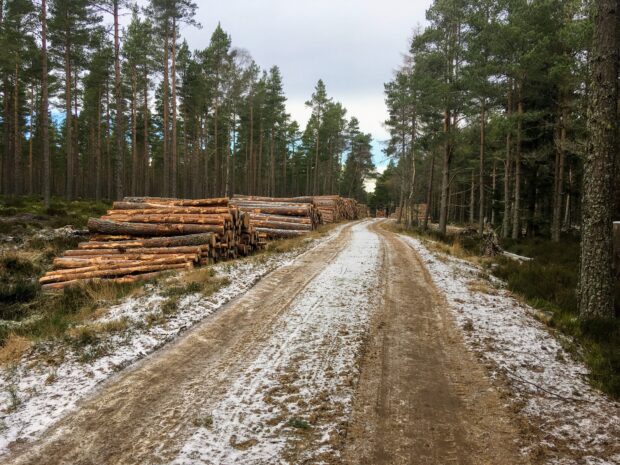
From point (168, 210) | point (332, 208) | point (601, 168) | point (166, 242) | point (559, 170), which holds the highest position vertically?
point (559, 170)

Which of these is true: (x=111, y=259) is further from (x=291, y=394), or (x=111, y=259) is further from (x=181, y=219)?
(x=291, y=394)

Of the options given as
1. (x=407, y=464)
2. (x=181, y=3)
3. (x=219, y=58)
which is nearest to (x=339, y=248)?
(x=407, y=464)

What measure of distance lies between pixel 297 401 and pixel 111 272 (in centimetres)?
758

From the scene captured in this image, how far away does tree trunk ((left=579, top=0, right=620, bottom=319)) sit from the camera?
5.62m

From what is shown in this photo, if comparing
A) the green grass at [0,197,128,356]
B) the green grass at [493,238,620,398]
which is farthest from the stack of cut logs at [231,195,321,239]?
the green grass at [493,238,620,398]

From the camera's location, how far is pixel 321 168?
6241cm

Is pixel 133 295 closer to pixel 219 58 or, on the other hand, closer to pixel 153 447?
pixel 153 447

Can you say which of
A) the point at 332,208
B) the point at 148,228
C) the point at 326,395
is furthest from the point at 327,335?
the point at 332,208

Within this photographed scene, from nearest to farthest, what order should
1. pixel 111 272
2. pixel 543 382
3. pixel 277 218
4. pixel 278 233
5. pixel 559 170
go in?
1. pixel 543 382
2. pixel 111 272
3. pixel 559 170
4. pixel 278 233
5. pixel 277 218

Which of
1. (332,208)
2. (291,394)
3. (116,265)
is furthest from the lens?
(332,208)

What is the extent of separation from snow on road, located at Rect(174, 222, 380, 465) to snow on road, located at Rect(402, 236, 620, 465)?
1.69m

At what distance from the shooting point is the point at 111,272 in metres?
9.25

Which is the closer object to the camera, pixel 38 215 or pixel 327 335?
pixel 327 335

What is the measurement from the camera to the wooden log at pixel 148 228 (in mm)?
10906
